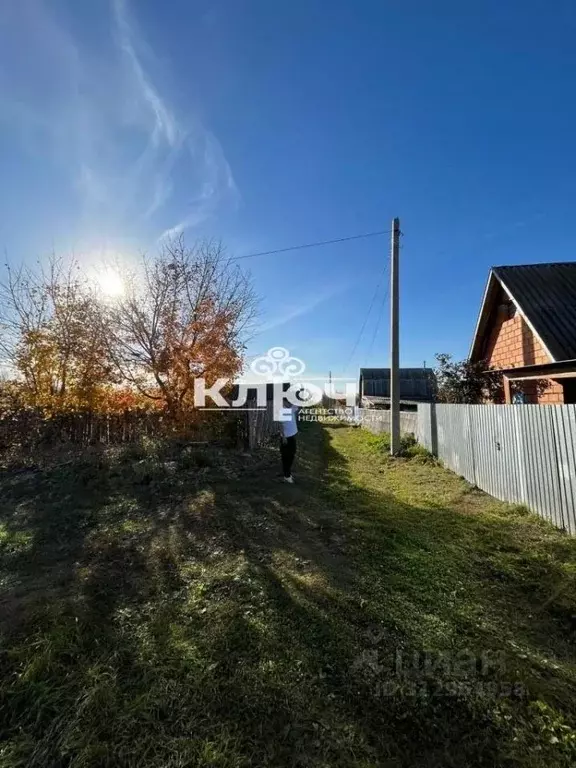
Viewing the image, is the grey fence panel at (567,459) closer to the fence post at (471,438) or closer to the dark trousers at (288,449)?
the fence post at (471,438)

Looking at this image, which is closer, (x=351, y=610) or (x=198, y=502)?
(x=351, y=610)

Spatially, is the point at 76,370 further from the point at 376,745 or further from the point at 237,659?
the point at 376,745

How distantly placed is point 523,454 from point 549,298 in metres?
5.50

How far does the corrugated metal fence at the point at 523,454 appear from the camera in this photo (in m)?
4.24

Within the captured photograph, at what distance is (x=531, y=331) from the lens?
8320mm

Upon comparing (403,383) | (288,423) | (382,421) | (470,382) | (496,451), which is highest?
(403,383)

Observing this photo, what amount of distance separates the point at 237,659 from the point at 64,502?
468 centimetres

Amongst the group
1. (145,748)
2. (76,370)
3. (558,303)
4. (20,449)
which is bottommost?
(145,748)

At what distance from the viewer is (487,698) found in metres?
1.92

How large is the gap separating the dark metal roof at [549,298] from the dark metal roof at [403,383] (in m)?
15.5

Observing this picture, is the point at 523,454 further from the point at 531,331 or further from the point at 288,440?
the point at 531,331

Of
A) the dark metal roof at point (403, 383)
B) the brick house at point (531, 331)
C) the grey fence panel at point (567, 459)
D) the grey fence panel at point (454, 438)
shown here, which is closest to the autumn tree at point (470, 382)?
the brick house at point (531, 331)

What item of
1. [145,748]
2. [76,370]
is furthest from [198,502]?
[76,370]

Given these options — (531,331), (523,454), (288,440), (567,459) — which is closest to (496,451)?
(523,454)
